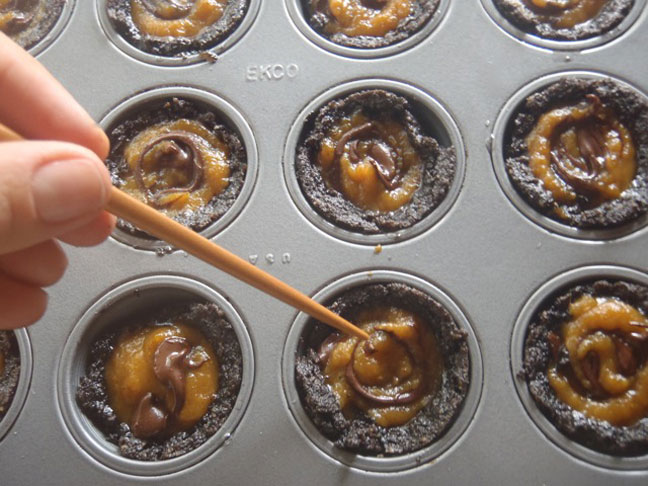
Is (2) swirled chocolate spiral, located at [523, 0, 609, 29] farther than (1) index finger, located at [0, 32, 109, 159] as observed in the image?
Yes

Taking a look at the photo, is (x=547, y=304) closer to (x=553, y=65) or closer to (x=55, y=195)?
(x=553, y=65)

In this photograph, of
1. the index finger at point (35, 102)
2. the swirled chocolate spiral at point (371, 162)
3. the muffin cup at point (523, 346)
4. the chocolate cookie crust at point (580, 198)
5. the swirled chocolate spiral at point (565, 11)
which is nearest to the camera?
the index finger at point (35, 102)

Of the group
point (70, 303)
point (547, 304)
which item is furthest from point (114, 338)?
point (547, 304)

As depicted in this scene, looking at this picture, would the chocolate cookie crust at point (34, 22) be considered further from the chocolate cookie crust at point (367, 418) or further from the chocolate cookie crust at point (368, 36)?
the chocolate cookie crust at point (367, 418)

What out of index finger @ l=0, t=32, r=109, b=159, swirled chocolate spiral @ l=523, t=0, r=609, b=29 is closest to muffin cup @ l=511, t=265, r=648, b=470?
swirled chocolate spiral @ l=523, t=0, r=609, b=29

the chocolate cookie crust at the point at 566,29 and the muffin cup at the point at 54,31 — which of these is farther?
the muffin cup at the point at 54,31

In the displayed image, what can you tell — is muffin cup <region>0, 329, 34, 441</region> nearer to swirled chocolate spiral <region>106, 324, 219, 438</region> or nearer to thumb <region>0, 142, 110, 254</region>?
swirled chocolate spiral <region>106, 324, 219, 438</region>

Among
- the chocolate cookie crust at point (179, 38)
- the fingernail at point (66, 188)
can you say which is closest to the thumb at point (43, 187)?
the fingernail at point (66, 188)
